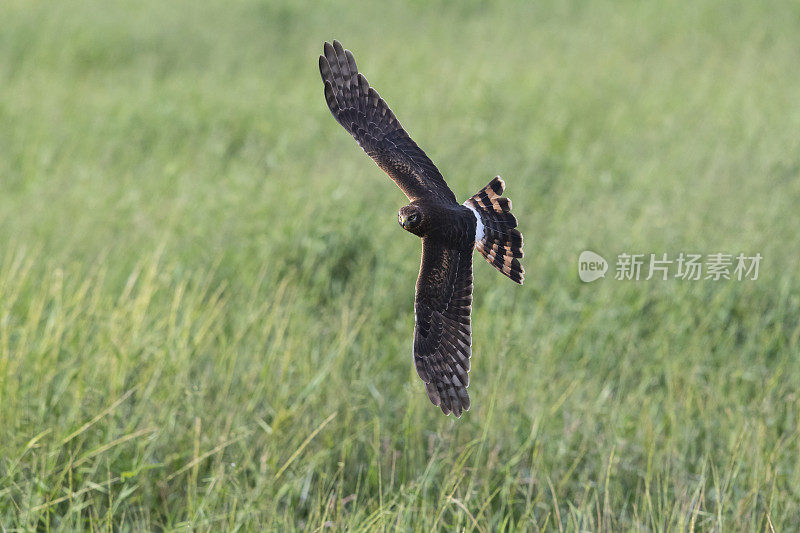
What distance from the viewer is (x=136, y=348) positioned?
3.67m

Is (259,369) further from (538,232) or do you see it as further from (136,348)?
(538,232)

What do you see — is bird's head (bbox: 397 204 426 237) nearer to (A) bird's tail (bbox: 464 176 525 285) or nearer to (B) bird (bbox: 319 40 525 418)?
(B) bird (bbox: 319 40 525 418)

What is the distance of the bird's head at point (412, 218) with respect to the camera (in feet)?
3.90

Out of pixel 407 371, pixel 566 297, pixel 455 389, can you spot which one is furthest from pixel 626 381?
pixel 455 389

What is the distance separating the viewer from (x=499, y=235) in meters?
1.39

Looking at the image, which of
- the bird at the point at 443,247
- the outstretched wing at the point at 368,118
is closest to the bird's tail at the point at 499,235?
the bird at the point at 443,247

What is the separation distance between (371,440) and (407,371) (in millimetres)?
714

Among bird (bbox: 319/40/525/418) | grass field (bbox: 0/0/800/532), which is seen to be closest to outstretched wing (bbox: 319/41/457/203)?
bird (bbox: 319/40/525/418)

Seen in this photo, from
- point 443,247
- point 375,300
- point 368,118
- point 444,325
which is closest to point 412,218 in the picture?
point 443,247

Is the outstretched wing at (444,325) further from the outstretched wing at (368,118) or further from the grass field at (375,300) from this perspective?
the grass field at (375,300)

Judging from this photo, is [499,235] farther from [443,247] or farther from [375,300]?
[375,300]

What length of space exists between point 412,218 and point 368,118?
54 centimetres

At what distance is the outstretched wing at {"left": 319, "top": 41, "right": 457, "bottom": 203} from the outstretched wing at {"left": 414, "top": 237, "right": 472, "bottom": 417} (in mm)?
150

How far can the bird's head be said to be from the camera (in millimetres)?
1188
